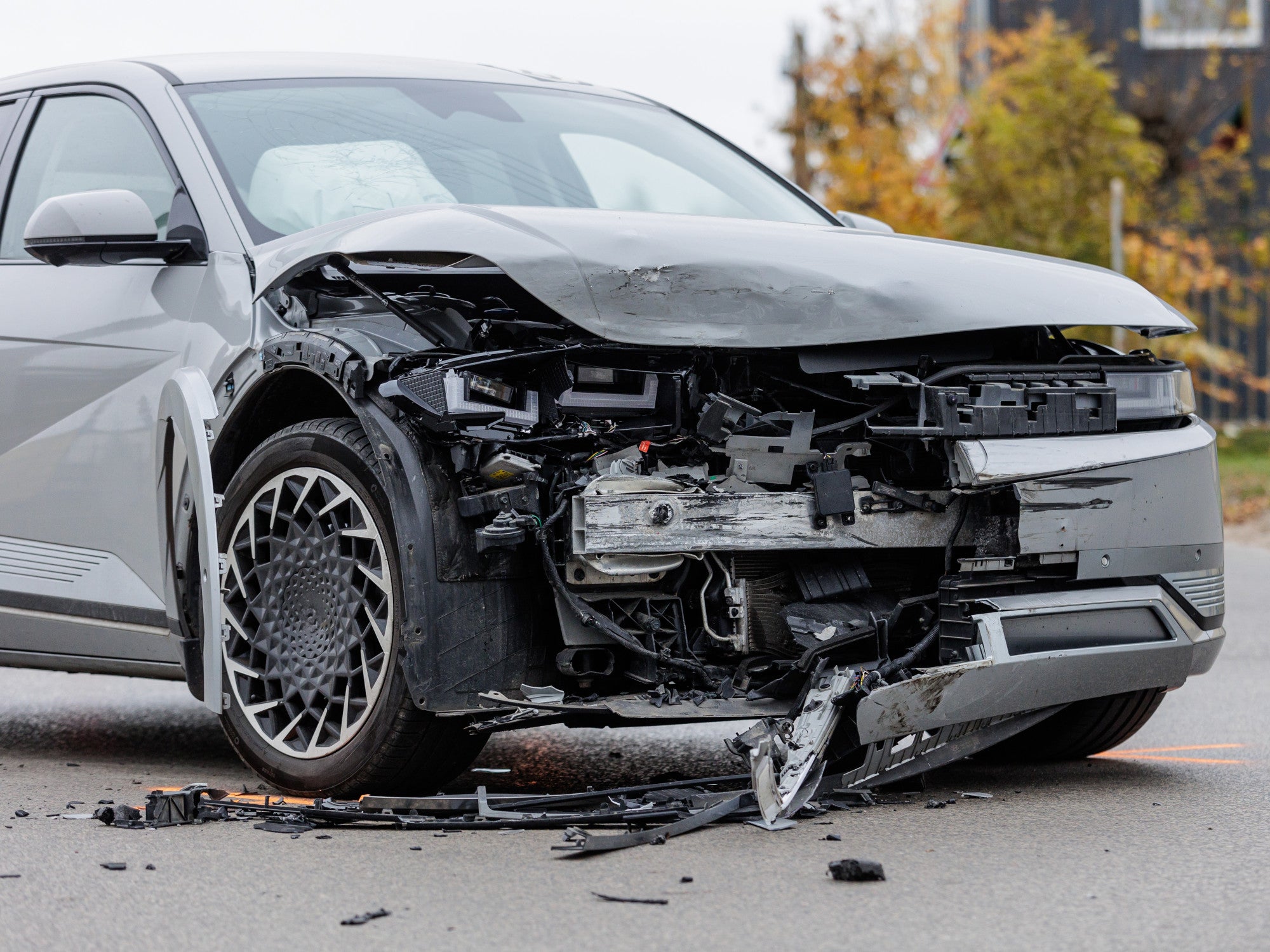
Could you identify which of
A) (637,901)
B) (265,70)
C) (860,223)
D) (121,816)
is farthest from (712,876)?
(265,70)

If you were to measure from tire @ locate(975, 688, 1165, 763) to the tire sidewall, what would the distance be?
70.1 inches

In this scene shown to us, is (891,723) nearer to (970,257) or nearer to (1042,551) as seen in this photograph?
(1042,551)

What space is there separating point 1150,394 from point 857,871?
159 cm

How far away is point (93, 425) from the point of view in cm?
473

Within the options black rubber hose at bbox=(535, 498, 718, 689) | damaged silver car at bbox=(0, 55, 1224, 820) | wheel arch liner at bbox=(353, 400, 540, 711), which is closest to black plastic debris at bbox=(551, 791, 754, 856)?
damaged silver car at bbox=(0, 55, 1224, 820)

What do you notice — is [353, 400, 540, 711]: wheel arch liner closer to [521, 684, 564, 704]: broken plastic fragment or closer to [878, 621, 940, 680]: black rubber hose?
[521, 684, 564, 704]: broken plastic fragment

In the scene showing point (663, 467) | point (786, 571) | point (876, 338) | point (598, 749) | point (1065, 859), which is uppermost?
point (876, 338)

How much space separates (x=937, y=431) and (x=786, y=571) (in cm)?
49

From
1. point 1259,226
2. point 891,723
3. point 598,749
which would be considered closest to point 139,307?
point 598,749

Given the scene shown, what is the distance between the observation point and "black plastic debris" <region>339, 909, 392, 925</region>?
10.0 ft

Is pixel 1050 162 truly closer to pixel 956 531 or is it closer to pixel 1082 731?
pixel 1082 731

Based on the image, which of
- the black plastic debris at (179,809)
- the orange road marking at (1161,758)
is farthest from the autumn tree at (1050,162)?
the black plastic debris at (179,809)

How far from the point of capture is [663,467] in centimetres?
396

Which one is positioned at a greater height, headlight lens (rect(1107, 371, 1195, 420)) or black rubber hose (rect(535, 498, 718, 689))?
headlight lens (rect(1107, 371, 1195, 420))
